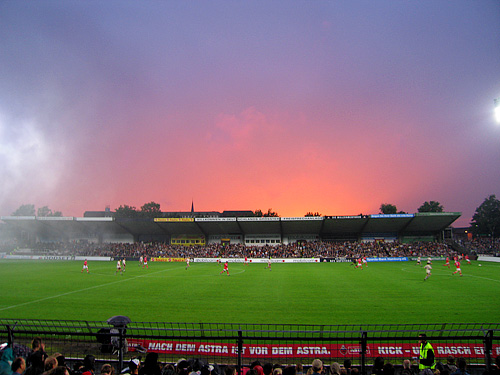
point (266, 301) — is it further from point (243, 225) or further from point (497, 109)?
point (243, 225)

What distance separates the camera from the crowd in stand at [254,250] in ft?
184

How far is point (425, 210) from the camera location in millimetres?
117625

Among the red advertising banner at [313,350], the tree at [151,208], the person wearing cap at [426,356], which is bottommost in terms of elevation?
the red advertising banner at [313,350]

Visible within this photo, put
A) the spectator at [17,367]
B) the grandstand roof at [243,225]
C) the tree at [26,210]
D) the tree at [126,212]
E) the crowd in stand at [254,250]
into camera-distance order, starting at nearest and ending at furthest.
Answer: the spectator at [17,367], the crowd in stand at [254,250], the grandstand roof at [243,225], the tree at [126,212], the tree at [26,210]

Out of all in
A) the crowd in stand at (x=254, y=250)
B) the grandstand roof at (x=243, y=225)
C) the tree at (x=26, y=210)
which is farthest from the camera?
the tree at (x=26, y=210)

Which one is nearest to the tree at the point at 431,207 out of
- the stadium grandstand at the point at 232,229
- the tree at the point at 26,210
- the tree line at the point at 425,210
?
the tree line at the point at 425,210

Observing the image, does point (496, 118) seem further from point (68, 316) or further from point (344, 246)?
point (344, 246)

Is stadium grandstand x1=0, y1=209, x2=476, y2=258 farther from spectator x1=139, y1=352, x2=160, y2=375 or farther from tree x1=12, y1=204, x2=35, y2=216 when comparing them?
tree x1=12, y1=204, x2=35, y2=216

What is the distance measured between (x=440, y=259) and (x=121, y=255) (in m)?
59.9

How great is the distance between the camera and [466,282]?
81.8 feet

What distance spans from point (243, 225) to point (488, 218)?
8732 cm

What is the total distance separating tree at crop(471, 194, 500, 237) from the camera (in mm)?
93938

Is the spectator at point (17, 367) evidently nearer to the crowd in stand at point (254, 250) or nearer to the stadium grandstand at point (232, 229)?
the crowd in stand at point (254, 250)

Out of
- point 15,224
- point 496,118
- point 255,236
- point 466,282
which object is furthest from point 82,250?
point 496,118
